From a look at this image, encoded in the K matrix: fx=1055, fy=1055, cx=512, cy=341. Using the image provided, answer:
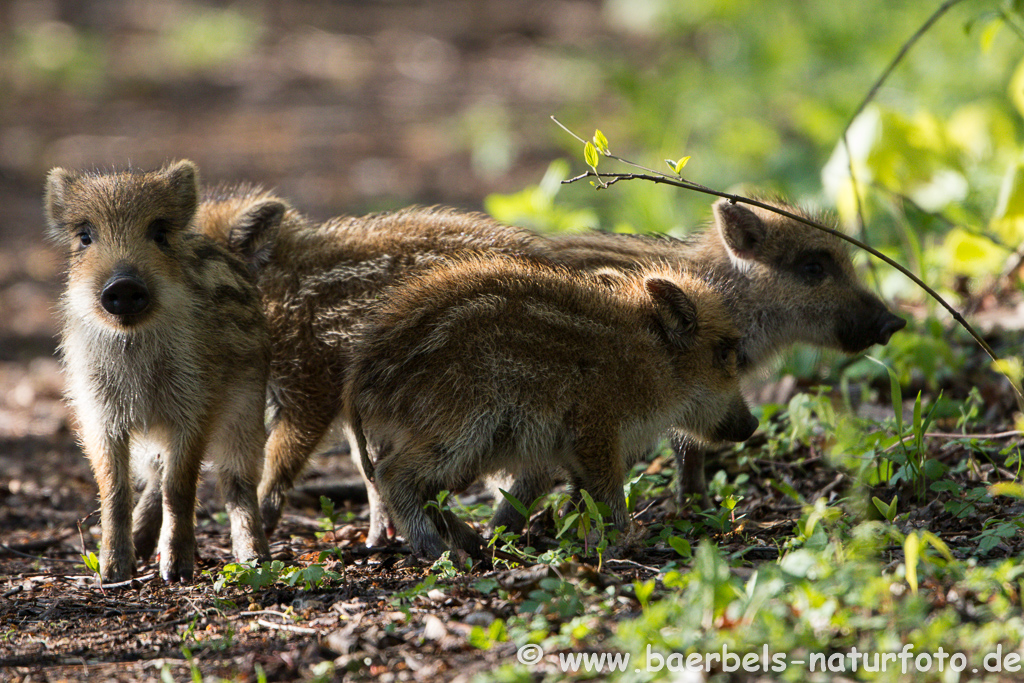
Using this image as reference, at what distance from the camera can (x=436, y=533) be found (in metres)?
4.62

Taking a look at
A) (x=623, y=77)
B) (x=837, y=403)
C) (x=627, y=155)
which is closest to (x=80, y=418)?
(x=837, y=403)

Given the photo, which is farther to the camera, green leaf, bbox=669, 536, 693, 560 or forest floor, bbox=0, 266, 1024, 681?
green leaf, bbox=669, 536, 693, 560

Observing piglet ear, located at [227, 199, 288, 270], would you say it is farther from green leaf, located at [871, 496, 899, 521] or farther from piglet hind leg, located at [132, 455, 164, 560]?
green leaf, located at [871, 496, 899, 521]

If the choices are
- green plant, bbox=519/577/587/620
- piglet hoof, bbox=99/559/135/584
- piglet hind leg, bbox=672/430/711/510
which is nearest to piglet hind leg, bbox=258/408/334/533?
piglet hoof, bbox=99/559/135/584

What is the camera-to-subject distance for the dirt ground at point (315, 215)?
3.81 m

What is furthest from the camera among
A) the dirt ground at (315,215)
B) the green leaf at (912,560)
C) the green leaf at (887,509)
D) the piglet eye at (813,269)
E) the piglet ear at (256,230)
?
the piglet eye at (813,269)

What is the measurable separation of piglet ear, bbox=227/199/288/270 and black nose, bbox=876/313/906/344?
135 inches

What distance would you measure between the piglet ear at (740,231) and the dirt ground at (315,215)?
0.95 m

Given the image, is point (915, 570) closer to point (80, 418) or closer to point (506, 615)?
point (506, 615)

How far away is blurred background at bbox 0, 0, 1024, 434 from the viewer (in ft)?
24.9

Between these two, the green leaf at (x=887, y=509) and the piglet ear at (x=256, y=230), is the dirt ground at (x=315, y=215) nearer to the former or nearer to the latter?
the green leaf at (x=887, y=509)

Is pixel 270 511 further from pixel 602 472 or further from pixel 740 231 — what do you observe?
pixel 740 231

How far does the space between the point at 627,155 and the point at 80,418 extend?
8.97m

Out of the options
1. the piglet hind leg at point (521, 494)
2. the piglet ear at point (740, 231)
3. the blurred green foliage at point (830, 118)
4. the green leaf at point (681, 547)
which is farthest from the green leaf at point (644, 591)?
the blurred green foliage at point (830, 118)
